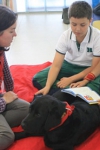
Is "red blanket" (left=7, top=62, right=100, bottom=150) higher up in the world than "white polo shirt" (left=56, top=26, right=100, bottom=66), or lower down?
lower down

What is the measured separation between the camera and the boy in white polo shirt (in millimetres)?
1564

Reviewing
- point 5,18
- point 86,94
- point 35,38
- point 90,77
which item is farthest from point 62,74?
point 35,38

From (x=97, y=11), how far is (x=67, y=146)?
2.28m

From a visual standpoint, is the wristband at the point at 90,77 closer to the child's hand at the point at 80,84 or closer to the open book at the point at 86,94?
the child's hand at the point at 80,84

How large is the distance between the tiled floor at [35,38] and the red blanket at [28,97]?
357 mm

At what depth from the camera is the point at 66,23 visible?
11.5ft

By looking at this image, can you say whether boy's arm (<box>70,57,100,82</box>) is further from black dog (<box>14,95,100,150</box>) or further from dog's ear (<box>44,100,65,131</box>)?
dog's ear (<box>44,100,65,131</box>)

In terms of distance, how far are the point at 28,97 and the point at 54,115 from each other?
2.20ft

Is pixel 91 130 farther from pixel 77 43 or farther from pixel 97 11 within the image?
pixel 97 11

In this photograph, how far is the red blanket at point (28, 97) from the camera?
127cm

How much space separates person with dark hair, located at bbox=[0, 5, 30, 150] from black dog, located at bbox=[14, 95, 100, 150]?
18 centimetres

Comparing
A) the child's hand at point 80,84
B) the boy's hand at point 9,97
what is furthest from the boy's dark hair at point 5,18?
the child's hand at point 80,84

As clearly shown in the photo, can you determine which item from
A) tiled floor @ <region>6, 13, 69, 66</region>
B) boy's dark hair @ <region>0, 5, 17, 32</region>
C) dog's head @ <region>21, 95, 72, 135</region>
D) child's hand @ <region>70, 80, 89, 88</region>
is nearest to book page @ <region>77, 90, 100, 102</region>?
child's hand @ <region>70, 80, 89, 88</region>

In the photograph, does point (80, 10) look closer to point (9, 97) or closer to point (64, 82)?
point (64, 82)
